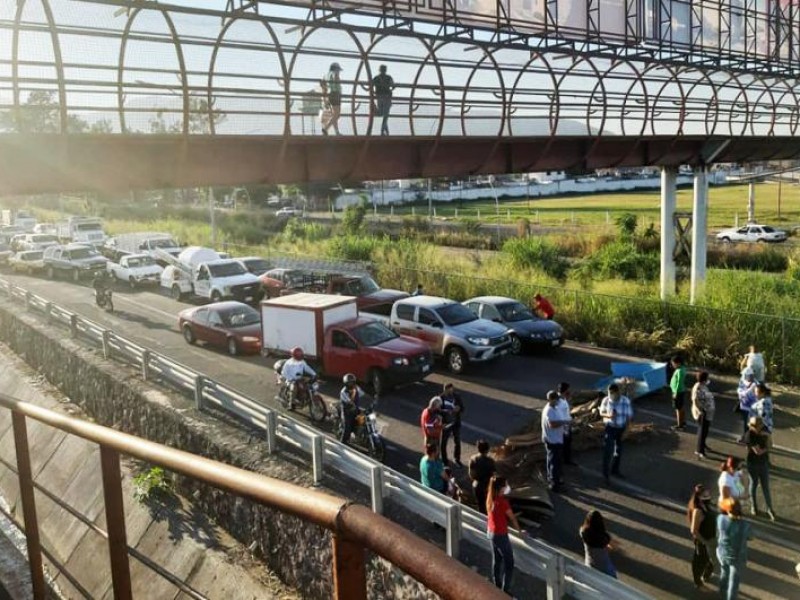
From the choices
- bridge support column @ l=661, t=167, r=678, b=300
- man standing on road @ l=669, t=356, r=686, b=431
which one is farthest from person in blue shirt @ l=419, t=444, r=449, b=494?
bridge support column @ l=661, t=167, r=678, b=300

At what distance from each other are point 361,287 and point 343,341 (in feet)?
22.4

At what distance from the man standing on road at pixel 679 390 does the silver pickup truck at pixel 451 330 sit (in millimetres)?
5045

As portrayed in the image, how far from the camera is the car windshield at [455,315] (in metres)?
18.9

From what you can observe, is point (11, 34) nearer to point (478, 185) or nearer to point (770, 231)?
point (770, 231)

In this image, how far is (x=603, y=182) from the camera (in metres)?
94.8

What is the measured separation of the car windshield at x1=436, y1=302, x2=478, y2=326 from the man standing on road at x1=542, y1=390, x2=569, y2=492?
7.75m

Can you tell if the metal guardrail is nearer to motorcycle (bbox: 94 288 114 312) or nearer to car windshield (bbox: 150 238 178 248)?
motorcycle (bbox: 94 288 114 312)

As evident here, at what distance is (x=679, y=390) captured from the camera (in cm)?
1359

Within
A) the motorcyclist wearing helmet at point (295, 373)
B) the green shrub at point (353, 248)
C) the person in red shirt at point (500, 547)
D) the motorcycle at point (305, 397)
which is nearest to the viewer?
the person in red shirt at point (500, 547)

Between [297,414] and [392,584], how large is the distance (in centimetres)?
794

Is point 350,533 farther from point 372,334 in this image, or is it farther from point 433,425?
point 372,334

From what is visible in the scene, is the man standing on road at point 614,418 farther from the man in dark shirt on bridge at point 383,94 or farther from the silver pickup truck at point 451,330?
the man in dark shirt on bridge at point 383,94

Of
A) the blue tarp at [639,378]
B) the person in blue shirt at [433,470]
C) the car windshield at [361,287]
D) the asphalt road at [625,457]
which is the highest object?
the car windshield at [361,287]

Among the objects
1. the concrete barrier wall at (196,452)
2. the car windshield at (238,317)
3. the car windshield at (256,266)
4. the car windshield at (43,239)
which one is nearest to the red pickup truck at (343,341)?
the car windshield at (238,317)
